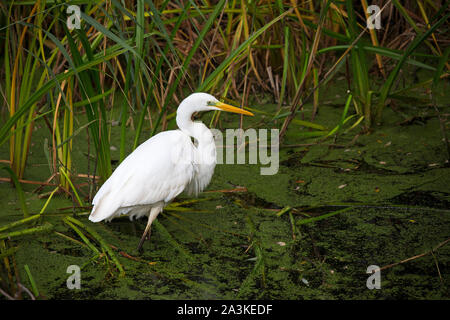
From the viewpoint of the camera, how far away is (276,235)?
229 cm

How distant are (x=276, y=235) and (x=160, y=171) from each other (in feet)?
1.95

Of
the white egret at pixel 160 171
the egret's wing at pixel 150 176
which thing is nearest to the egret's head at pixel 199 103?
the white egret at pixel 160 171

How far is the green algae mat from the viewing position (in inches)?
75.5

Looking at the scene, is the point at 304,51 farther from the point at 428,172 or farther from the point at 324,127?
the point at 428,172

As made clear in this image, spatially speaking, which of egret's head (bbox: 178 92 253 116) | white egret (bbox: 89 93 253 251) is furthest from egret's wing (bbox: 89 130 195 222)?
egret's head (bbox: 178 92 253 116)

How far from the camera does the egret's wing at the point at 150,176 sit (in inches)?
→ 86.1

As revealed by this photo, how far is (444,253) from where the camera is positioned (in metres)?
2.05

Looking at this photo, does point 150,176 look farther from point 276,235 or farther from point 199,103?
point 276,235

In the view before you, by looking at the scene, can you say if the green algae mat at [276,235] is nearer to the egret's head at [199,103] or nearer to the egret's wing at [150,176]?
the egret's wing at [150,176]

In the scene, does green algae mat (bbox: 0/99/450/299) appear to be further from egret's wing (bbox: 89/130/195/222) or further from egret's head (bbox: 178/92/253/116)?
egret's head (bbox: 178/92/253/116)

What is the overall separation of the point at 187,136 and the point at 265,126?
1.08m

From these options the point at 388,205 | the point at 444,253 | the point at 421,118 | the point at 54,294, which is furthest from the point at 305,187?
the point at 54,294
